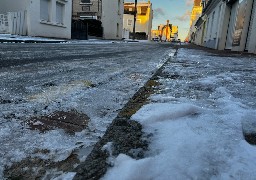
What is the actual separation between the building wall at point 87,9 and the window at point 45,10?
9.29 m

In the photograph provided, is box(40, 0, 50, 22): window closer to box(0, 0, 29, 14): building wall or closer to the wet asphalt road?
box(0, 0, 29, 14): building wall

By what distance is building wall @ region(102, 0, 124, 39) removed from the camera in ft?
75.5

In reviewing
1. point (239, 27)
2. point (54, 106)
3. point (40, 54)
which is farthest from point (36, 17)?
point (54, 106)

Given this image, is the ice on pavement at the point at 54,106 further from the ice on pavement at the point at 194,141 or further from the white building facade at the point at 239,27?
the white building facade at the point at 239,27

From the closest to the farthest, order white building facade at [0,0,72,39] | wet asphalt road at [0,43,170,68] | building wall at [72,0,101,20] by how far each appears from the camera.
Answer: wet asphalt road at [0,43,170,68] < white building facade at [0,0,72,39] < building wall at [72,0,101,20]

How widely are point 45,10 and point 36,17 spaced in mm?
1207

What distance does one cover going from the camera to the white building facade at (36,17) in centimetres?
1191

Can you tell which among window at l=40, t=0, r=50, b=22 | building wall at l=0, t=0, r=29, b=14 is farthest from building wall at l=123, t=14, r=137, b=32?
building wall at l=0, t=0, r=29, b=14

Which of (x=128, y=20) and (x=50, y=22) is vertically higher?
(x=128, y=20)

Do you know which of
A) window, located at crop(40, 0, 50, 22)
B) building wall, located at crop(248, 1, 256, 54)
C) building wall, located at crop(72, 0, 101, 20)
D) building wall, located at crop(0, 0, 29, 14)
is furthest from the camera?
building wall, located at crop(72, 0, 101, 20)

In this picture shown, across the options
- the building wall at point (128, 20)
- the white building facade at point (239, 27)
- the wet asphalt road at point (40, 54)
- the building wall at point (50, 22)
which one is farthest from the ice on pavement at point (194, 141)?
the building wall at point (128, 20)

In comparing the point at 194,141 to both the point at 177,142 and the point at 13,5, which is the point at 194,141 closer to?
the point at 177,142

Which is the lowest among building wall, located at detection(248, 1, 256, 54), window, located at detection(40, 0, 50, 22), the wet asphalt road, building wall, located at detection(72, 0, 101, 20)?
the wet asphalt road

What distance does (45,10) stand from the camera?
1318cm
